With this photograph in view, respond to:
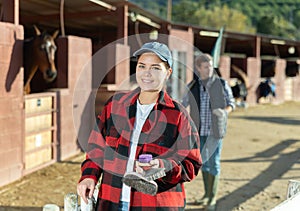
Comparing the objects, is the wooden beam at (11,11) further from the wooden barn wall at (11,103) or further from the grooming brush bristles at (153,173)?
the grooming brush bristles at (153,173)

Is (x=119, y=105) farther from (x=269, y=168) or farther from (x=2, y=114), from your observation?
(x=269, y=168)

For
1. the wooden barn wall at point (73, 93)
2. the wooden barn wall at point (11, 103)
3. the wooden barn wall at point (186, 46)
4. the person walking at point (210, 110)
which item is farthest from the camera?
the wooden barn wall at point (186, 46)

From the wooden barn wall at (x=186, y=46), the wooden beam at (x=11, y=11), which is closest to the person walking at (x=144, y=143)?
the wooden beam at (x=11, y=11)

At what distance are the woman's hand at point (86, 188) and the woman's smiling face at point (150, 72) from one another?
493 millimetres

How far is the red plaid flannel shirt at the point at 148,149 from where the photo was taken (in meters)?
1.81

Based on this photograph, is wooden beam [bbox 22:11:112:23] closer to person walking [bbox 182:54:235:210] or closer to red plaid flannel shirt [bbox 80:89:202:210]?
person walking [bbox 182:54:235:210]

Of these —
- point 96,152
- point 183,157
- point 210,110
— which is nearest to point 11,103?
point 210,110

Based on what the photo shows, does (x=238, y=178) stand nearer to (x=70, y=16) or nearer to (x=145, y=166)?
(x=145, y=166)

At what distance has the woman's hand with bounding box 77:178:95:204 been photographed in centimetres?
189

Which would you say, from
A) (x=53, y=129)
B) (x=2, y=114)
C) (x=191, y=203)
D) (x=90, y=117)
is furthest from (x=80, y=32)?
(x=191, y=203)

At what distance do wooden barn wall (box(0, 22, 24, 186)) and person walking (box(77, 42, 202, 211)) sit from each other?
3.44 m

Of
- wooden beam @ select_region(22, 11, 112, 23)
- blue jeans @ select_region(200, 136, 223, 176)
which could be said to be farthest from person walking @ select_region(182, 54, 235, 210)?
wooden beam @ select_region(22, 11, 112, 23)

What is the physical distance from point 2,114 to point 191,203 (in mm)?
2480

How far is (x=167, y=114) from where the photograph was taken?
6.10 feet
